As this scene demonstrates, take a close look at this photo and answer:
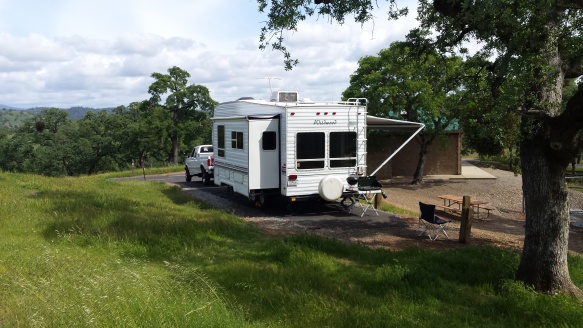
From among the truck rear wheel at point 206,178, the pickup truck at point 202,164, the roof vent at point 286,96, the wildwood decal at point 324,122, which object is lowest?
the truck rear wheel at point 206,178

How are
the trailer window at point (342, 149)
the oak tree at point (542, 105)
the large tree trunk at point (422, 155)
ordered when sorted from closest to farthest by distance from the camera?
the oak tree at point (542, 105)
the trailer window at point (342, 149)
the large tree trunk at point (422, 155)

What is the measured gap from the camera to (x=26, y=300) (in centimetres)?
463

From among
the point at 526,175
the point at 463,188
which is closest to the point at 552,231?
the point at 526,175

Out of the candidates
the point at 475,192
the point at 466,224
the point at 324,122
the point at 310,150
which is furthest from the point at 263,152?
the point at 475,192

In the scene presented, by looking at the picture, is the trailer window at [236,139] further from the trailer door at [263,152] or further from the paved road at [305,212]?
the paved road at [305,212]

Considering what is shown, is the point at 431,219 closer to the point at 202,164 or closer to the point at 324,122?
the point at 324,122

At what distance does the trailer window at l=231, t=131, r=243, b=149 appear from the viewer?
14.3 m

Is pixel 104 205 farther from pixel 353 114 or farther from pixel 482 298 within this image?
pixel 482 298

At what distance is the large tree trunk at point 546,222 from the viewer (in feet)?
23.2

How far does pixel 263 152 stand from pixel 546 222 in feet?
25.6

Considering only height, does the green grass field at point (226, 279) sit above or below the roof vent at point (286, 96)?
below

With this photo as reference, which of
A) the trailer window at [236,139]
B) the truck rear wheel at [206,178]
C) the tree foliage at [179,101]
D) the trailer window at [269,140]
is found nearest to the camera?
the trailer window at [269,140]

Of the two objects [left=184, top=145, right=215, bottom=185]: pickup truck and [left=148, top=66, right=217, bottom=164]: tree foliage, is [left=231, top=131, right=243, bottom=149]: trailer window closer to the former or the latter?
[left=184, top=145, right=215, bottom=185]: pickup truck

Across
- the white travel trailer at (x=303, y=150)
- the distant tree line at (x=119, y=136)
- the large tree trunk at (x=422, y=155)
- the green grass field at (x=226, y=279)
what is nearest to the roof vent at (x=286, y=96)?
the white travel trailer at (x=303, y=150)
